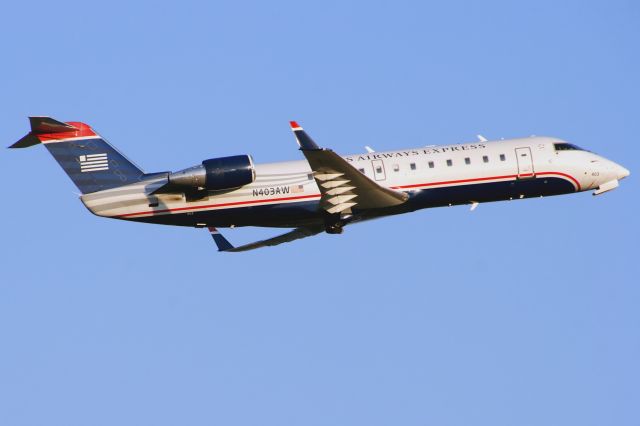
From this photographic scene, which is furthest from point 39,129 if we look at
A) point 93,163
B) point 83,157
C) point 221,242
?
point 221,242

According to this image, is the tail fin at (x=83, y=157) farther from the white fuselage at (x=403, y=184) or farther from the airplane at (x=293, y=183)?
the white fuselage at (x=403, y=184)

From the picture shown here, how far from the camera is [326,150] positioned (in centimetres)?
3788

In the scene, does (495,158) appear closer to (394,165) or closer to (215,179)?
(394,165)

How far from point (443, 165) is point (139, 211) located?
10373 mm

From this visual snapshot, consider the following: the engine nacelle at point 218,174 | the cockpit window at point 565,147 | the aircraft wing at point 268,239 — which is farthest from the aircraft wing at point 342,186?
the cockpit window at point 565,147

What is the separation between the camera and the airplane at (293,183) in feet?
133

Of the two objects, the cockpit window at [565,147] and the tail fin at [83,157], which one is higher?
the tail fin at [83,157]

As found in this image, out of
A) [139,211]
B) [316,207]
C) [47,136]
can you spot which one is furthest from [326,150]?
[47,136]

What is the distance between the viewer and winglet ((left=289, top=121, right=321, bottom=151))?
37.0 meters

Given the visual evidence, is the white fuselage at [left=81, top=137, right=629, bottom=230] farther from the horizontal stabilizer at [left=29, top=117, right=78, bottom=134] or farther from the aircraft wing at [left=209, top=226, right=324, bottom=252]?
the horizontal stabilizer at [left=29, top=117, right=78, bottom=134]

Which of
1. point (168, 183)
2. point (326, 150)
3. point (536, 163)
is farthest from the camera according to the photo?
point (536, 163)

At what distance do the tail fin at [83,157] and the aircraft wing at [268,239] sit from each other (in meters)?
4.45

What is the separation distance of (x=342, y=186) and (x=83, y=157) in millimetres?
8809

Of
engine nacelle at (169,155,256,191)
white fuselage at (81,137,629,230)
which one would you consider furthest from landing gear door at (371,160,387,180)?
engine nacelle at (169,155,256,191)
